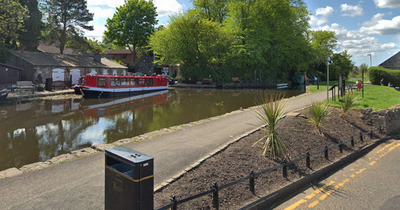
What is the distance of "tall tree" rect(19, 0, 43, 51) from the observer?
34.1m

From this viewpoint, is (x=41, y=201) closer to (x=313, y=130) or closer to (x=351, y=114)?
(x=313, y=130)

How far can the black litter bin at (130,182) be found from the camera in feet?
11.5

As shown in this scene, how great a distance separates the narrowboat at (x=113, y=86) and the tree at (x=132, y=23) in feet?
84.0

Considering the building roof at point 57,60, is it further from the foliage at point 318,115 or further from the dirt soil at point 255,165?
the foliage at point 318,115

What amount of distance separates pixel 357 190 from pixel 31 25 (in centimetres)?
3956

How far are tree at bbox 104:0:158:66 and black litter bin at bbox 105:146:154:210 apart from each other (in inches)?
2135

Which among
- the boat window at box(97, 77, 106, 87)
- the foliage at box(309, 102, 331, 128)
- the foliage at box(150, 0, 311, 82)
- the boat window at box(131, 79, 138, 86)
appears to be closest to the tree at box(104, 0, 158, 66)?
the foliage at box(150, 0, 311, 82)

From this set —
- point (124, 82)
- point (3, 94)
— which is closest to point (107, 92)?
point (124, 82)

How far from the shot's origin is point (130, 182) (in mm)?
3572

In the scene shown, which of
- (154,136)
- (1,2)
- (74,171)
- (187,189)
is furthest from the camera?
(1,2)

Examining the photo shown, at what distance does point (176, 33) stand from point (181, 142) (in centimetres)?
3671

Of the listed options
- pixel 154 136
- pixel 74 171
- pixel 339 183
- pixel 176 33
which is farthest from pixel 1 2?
pixel 339 183

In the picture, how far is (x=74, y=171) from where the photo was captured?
6.30m

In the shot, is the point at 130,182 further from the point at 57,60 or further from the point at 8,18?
the point at 57,60
